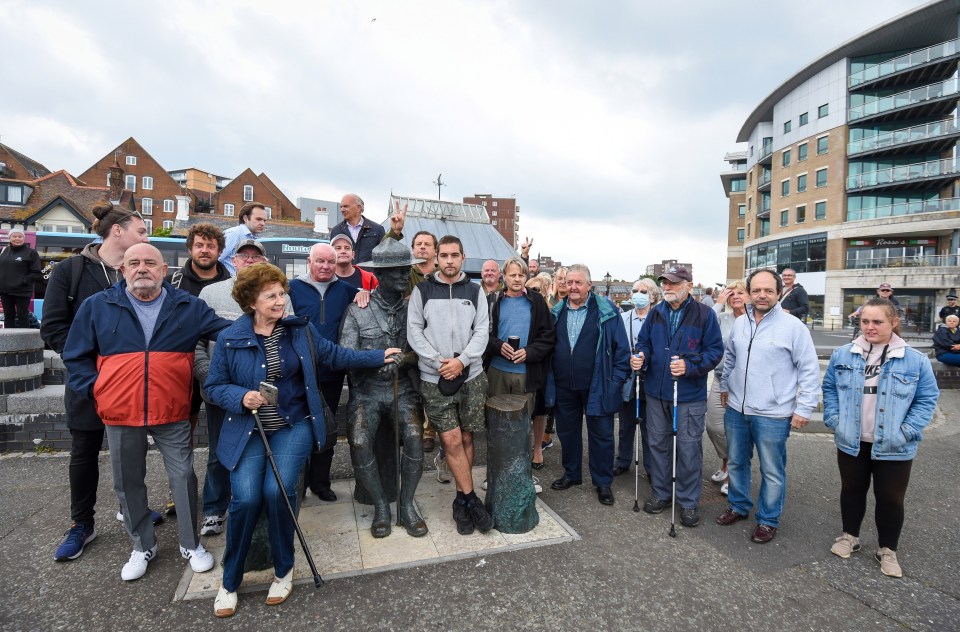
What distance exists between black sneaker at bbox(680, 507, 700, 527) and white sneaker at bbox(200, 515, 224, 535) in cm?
366

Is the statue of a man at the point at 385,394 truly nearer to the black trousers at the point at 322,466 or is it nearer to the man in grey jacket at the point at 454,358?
the man in grey jacket at the point at 454,358

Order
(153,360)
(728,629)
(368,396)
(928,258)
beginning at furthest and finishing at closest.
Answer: (928,258)
(368,396)
(153,360)
(728,629)

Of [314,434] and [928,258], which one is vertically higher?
[928,258]

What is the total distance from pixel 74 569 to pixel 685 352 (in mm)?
4693

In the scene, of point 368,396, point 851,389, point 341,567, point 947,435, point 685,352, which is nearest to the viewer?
point 341,567

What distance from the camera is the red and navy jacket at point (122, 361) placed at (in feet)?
9.42

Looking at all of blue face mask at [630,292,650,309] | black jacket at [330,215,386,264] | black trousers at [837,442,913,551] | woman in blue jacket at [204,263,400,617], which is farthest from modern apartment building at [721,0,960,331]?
woman in blue jacket at [204,263,400,617]

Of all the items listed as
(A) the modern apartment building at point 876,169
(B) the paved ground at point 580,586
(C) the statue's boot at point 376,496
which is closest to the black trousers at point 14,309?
(B) the paved ground at point 580,586

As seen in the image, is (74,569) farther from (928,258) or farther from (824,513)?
(928,258)

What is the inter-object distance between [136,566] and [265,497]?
1.08 meters

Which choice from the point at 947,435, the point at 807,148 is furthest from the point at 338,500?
the point at 807,148

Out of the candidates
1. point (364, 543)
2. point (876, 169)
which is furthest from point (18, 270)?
point (876, 169)

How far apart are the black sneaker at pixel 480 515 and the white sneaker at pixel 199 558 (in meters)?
1.81

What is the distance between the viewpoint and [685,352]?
157 inches
